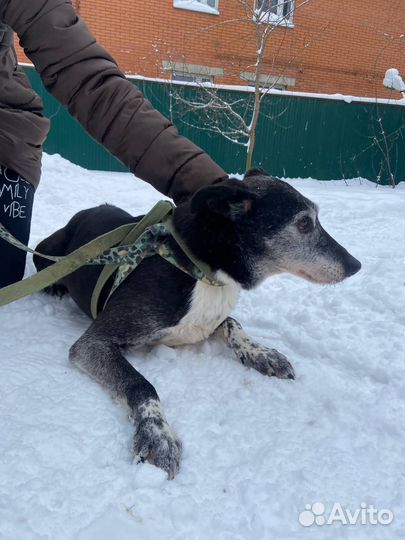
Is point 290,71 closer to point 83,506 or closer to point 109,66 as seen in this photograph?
point 109,66

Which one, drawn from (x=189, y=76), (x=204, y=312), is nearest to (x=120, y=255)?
(x=204, y=312)

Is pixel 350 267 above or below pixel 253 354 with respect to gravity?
above

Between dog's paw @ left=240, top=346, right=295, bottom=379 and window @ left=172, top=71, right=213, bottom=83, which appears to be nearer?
dog's paw @ left=240, top=346, right=295, bottom=379

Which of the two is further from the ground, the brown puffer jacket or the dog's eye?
the brown puffer jacket

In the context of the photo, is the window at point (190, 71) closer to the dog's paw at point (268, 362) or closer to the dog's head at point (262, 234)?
the dog's head at point (262, 234)

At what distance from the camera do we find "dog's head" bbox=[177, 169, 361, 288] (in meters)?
2.57

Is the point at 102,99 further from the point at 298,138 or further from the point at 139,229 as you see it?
the point at 298,138

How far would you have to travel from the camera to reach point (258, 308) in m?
3.60

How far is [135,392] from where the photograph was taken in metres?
2.22

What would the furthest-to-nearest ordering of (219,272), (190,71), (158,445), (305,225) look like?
(190,71) < (305,225) < (219,272) < (158,445)

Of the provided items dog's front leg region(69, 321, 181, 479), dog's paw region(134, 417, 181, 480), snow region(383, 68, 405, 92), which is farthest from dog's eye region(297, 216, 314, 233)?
snow region(383, 68, 405, 92)

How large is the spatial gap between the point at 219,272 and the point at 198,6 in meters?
14.4

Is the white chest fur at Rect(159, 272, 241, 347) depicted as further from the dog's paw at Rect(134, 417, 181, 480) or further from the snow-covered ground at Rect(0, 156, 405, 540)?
the dog's paw at Rect(134, 417, 181, 480)

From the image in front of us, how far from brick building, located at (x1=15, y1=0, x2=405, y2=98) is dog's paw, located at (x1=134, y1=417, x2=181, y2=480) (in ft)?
39.9
